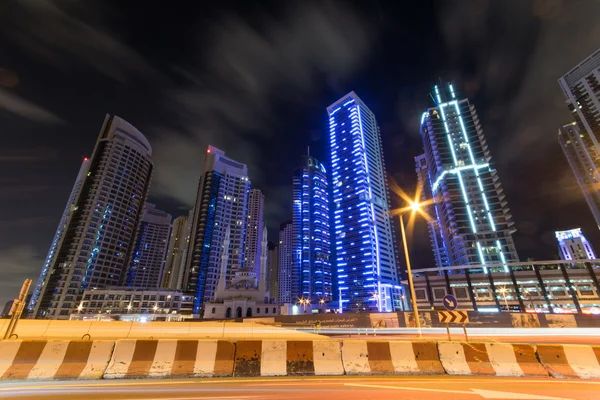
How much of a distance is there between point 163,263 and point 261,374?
678ft

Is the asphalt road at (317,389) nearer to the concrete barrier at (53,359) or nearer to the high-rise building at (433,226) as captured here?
the concrete barrier at (53,359)

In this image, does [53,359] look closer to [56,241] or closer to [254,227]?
[56,241]

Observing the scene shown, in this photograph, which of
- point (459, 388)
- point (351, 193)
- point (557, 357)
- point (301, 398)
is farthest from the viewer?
point (351, 193)

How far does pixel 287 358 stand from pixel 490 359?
6548 millimetres

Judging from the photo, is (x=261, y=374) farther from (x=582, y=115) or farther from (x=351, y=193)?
(x=582, y=115)

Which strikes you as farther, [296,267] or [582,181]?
[296,267]

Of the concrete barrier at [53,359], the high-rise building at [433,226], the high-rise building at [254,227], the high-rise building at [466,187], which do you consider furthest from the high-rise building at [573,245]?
the concrete barrier at [53,359]

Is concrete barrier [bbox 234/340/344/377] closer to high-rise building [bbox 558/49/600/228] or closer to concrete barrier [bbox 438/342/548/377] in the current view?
concrete barrier [bbox 438/342/548/377]

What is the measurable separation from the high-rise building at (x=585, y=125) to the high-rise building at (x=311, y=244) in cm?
14177

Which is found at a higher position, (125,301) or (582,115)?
(582,115)

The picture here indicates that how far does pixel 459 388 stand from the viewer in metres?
6.41

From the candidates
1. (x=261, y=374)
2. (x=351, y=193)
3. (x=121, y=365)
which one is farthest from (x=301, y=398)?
(x=351, y=193)

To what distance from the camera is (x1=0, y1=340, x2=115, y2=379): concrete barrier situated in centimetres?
740

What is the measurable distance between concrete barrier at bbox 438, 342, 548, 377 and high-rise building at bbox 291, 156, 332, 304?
537 ft
